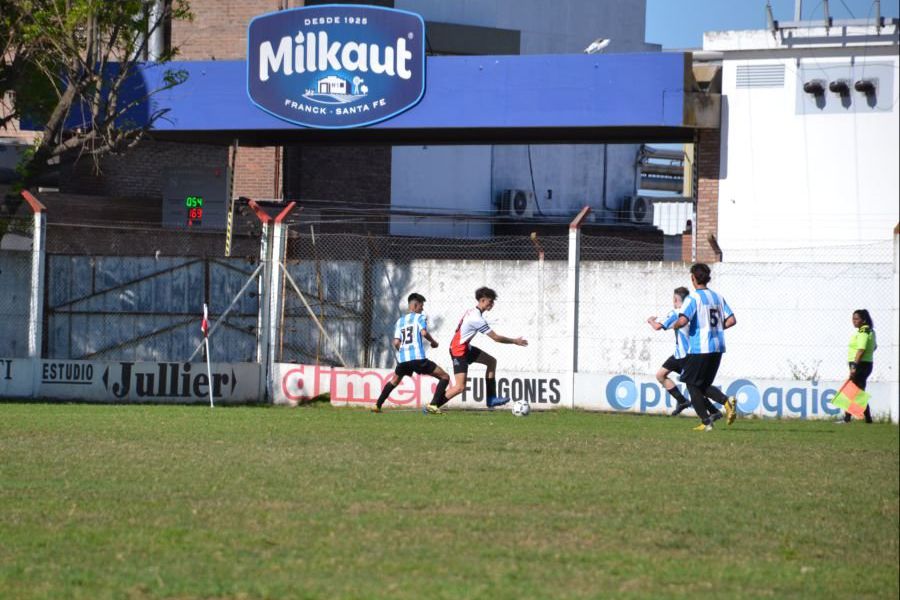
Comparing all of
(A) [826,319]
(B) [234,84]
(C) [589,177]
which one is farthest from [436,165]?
(A) [826,319]

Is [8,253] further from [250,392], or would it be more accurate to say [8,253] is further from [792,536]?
[792,536]

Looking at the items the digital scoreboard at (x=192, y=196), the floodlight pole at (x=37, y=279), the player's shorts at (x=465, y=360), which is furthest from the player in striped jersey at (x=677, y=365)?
the digital scoreboard at (x=192, y=196)

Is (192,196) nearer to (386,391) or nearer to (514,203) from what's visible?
(514,203)

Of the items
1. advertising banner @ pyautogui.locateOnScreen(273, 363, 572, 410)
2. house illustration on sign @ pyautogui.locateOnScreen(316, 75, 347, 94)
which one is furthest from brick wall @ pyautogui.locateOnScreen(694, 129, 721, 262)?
house illustration on sign @ pyautogui.locateOnScreen(316, 75, 347, 94)

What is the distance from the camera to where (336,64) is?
1115 inches

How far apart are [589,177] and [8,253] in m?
22.6

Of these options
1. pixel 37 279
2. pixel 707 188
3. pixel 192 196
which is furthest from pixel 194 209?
pixel 707 188

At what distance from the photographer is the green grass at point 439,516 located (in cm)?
725

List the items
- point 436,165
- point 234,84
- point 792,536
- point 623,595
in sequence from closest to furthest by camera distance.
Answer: point 623,595 → point 792,536 → point 234,84 → point 436,165

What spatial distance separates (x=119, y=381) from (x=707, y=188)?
1076cm

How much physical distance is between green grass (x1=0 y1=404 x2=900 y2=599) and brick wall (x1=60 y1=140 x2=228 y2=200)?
68.9 ft

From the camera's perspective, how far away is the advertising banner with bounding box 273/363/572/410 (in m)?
21.6

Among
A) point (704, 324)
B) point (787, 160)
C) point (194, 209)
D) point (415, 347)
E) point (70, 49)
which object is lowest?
point (415, 347)

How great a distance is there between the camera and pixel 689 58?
25.2 metres
